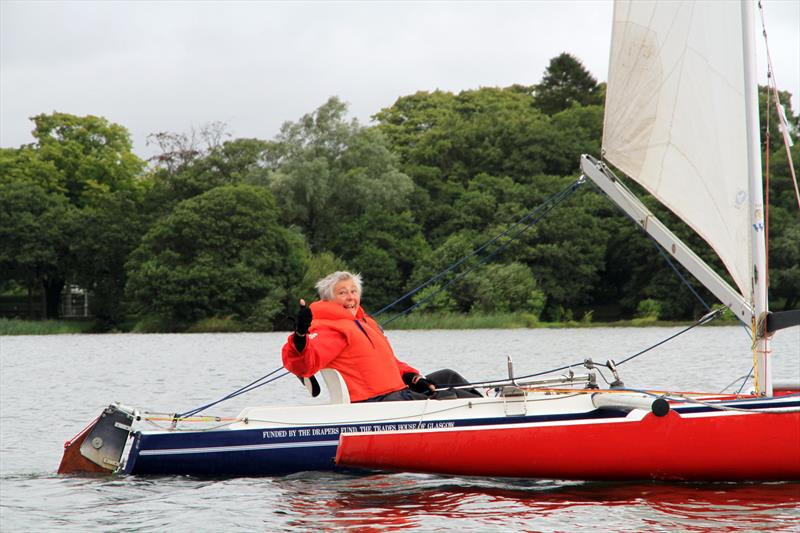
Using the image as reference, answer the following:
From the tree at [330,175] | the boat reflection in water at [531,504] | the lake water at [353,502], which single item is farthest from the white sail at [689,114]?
the tree at [330,175]

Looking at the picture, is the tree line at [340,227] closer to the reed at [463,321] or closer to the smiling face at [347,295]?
the reed at [463,321]

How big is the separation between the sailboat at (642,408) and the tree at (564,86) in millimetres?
66422

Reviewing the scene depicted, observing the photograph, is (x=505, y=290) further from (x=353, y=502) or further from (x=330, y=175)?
(x=353, y=502)

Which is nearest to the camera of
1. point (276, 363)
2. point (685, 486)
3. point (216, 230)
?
point (685, 486)

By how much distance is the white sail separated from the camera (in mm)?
8977

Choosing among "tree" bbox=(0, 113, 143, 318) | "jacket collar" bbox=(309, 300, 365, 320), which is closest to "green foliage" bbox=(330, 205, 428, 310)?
"tree" bbox=(0, 113, 143, 318)

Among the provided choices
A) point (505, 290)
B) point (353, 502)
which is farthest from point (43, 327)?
point (353, 502)

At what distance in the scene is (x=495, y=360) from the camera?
2747cm

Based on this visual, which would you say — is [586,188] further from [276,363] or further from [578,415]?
[578,415]

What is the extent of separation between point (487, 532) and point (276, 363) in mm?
22023

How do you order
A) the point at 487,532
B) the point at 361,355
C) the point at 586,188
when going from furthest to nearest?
1. the point at 586,188
2. the point at 361,355
3. the point at 487,532

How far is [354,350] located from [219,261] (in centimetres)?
4764

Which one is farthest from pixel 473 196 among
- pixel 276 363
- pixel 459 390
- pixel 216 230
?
pixel 459 390

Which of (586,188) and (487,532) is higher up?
(586,188)
